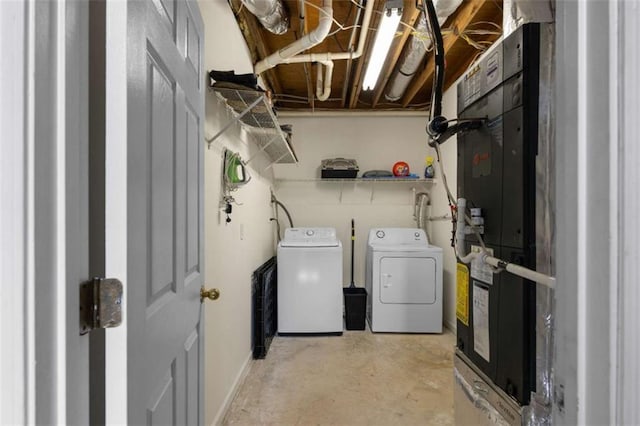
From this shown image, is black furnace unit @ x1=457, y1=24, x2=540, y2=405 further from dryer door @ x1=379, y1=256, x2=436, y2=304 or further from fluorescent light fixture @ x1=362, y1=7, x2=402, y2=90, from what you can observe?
dryer door @ x1=379, y1=256, x2=436, y2=304

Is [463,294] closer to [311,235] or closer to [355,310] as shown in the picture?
[355,310]

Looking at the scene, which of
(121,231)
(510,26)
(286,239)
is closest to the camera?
(121,231)

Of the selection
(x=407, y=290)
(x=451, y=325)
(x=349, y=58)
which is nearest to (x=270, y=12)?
(x=349, y=58)

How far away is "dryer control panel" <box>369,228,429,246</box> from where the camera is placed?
11.7 ft

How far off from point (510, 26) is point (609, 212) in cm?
107

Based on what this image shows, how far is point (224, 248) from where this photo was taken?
1868mm

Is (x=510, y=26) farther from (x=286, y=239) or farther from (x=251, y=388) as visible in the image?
(x=286, y=239)

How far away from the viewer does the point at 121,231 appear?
0.57 m

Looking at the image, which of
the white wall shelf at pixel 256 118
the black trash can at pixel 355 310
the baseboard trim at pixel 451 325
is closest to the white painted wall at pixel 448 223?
the baseboard trim at pixel 451 325

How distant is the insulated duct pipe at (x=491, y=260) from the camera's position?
84 centimetres

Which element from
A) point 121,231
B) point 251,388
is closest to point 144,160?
point 121,231

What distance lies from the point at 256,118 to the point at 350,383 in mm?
2020

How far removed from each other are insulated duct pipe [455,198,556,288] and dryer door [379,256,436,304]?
1.93 m

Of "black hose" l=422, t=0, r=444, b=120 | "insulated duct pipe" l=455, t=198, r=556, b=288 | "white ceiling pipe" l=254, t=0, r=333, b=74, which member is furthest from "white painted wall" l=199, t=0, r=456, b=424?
"insulated duct pipe" l=455, t=198, r=556, b=288
